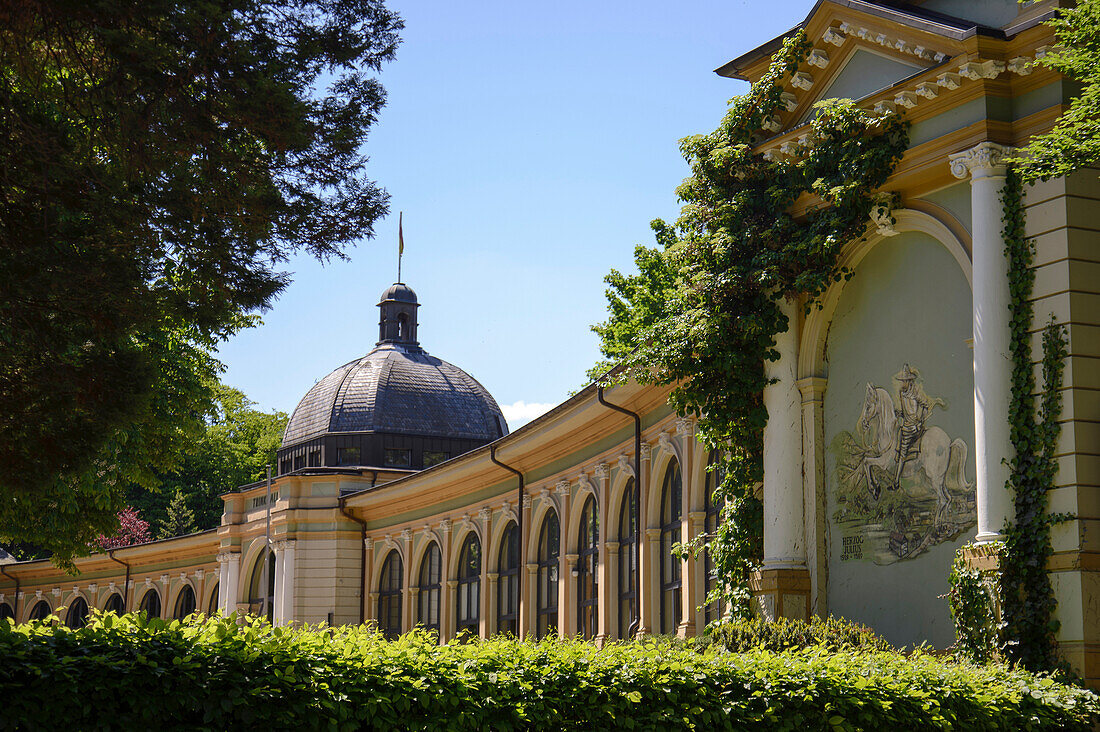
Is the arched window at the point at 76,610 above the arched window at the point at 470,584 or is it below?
below

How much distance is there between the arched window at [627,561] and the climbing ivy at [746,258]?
843 cm

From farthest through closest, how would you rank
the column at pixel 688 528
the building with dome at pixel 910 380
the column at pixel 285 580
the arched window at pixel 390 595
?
the column at pixel 285 580 → the arched window at pixel 390 595 → the column at pixel 688 528 → the building with dome at pixel 910 380

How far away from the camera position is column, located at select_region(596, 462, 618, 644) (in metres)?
26.3

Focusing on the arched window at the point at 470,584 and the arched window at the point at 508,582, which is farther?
the arched window at the point at 470,584

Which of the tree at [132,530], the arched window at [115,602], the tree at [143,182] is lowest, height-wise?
the arched window at [115,602]

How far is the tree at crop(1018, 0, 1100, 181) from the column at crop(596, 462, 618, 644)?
A: 1594 cm

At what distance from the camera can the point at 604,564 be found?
26.8m

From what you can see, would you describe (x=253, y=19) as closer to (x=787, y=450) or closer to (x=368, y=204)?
(x=368, y=204)

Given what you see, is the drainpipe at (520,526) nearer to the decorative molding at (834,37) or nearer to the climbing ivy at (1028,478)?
the decorative molding at (834,37)

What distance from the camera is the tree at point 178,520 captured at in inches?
2625

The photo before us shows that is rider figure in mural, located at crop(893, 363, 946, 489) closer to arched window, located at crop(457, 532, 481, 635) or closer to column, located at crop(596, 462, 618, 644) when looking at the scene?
column, located at crop(596, 462, 618, 644)

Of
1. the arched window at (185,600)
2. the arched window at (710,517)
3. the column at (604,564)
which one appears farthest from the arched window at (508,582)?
the arched window at (185,600)

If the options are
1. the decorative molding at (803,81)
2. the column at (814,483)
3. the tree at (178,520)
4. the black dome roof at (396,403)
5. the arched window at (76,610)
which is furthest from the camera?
the tree at (178,520)

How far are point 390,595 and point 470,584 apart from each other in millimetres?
6505
